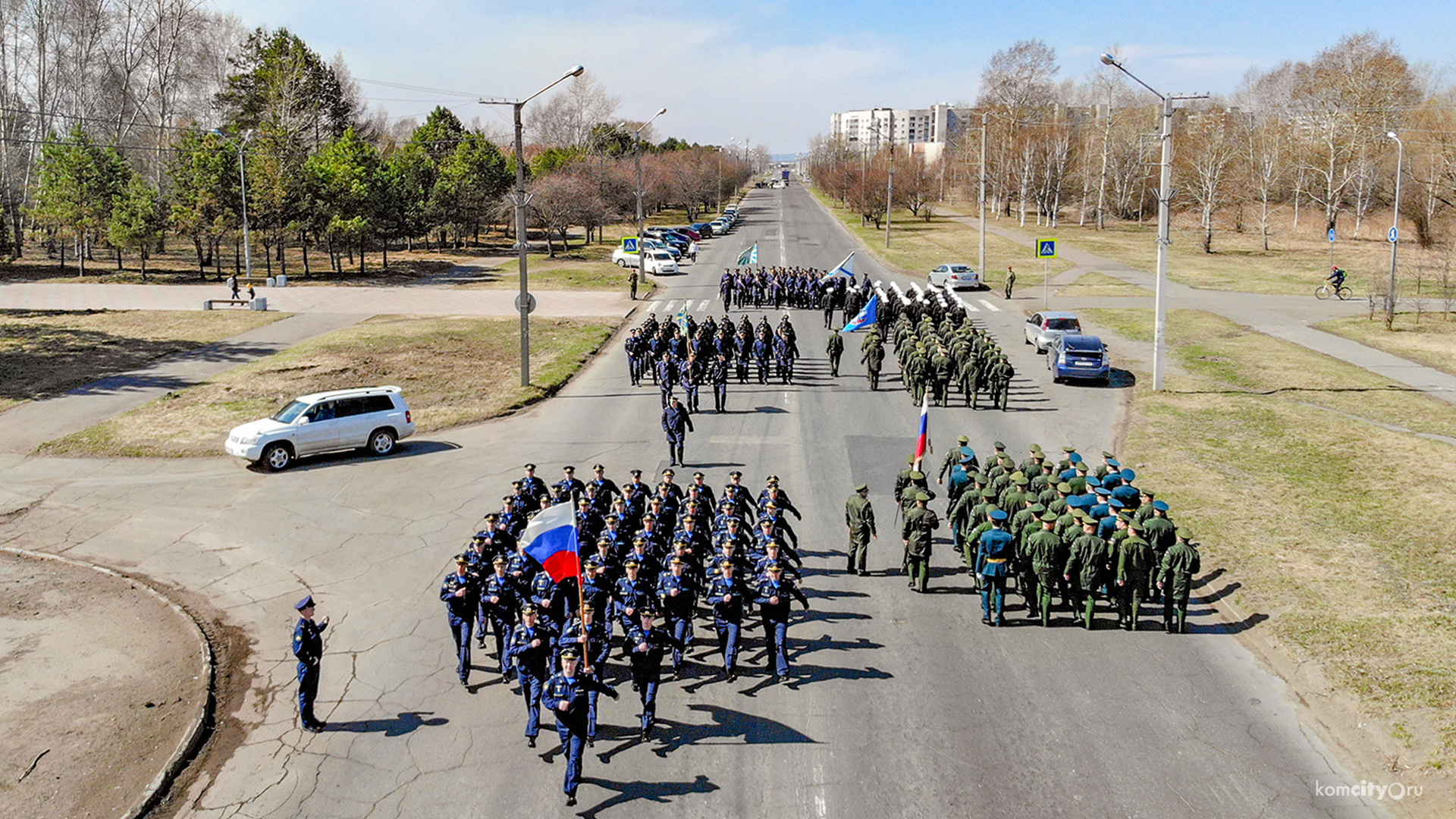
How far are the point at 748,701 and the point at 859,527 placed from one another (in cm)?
406

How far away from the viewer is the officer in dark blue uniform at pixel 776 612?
37.4ft

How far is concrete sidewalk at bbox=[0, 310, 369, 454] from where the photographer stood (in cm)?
2434

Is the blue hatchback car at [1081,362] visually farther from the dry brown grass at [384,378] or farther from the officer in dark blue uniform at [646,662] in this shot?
the officer in dark blue uniform at [646,662]

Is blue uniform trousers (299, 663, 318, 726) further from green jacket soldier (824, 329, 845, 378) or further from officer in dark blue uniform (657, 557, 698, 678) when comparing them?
green jacket soldier (824, 329, 845, 378)

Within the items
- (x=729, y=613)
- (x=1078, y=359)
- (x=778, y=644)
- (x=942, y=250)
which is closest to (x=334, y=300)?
(x=1078, y=359)

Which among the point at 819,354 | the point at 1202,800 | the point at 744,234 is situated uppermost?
the point at 744,234

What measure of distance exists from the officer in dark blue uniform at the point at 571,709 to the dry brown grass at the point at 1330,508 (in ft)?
26.9

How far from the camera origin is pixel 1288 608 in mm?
13281

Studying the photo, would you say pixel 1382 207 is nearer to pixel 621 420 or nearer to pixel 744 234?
pixel 744 234

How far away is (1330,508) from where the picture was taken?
56.9 feet

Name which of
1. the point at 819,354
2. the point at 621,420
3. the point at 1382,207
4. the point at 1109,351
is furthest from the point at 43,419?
the point at 1382,207

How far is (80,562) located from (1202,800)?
16.2 m

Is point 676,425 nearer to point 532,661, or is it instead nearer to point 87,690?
point 532,661

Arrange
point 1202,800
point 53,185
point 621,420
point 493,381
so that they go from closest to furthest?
point 1202,800
point 621,420
point 493,381
point 53,185
